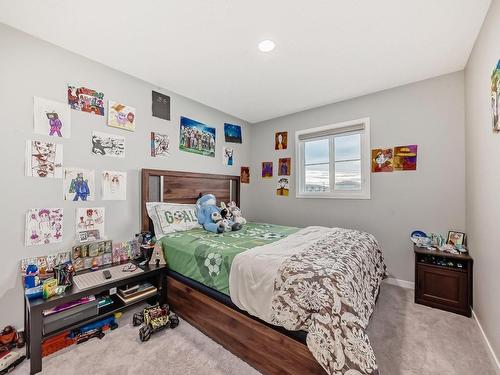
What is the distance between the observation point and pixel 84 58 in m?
2.16

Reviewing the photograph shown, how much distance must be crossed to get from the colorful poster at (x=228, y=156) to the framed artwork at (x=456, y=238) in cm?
301

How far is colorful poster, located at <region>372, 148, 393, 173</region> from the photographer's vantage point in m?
2.77

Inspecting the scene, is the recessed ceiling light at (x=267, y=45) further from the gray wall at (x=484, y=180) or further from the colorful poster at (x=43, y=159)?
the colorful poster at (x=43, y=159)

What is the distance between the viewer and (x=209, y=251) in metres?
1.88

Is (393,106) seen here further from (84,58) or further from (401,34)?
(84,58)

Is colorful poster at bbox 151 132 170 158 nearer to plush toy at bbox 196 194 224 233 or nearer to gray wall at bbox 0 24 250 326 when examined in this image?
gray wall at bbox 0 24 250 326

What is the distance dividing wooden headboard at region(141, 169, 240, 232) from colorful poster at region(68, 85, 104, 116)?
75 centimetres

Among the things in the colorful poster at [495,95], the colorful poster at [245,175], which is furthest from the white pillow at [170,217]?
the colorful poster at [495,95]

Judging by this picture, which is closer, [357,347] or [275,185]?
[357,347]

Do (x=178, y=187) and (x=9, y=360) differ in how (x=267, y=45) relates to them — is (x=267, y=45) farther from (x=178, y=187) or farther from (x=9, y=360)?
(x=9, y=360)

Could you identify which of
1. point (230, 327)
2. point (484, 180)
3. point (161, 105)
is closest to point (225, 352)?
point (230, 327)

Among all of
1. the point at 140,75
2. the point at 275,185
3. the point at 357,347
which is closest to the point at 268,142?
the point at 275,185

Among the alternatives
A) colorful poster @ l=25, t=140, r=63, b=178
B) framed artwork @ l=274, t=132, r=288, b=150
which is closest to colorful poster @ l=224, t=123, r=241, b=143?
framed artwork @ l=274, t=132, r=288, b=150

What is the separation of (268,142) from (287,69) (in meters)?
1.65
